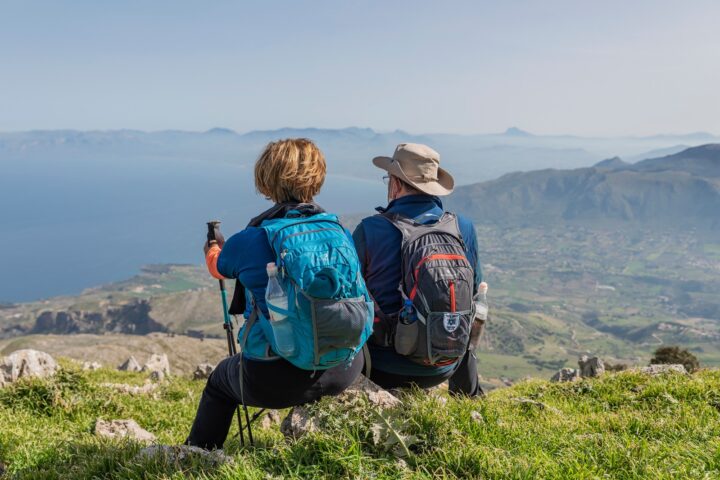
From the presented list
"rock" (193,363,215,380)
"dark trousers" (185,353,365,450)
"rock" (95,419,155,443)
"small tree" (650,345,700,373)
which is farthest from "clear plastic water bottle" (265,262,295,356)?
"small tree" (650,345,700,373)

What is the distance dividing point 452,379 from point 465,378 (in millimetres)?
211

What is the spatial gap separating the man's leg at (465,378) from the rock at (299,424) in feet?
10.1

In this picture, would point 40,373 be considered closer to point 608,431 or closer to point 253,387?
point 253,387

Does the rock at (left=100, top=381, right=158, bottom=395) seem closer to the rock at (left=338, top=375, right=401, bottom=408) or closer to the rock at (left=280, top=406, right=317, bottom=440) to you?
the rock at (left=280, top=406, right=317, bottom=440)

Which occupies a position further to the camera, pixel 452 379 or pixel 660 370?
pixel 660 370

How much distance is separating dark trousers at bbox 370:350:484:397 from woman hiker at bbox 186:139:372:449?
122 cm

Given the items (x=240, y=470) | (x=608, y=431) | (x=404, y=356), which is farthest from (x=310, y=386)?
(x=608, y=431)

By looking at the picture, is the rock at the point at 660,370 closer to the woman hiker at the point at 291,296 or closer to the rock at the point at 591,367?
the rock at the point at 591,367

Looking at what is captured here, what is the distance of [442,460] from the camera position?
15.6 ft

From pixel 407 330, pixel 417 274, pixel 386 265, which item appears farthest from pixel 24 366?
pixel 417 274

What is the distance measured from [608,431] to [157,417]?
747 centimetres

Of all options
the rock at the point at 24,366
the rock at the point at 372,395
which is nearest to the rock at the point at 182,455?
the rock at the point at 372,395

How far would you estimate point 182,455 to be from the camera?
5008mm

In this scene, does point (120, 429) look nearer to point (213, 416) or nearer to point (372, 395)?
point (213, 416)
